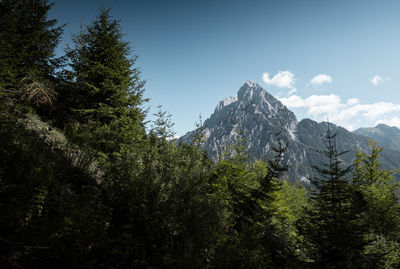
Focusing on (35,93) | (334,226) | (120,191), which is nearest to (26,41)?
(35,93)

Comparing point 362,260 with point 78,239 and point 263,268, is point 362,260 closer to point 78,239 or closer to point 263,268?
point 263,268

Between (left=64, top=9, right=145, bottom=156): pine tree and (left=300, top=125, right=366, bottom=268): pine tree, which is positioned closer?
(left=300, top=125, right=366, bottom=268): pine tree

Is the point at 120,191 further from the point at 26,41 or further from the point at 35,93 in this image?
the point at 26,41

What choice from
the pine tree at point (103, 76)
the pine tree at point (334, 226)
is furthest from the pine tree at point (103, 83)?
the pine tree at point (334, 226)

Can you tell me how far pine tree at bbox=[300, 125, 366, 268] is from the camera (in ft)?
18.4

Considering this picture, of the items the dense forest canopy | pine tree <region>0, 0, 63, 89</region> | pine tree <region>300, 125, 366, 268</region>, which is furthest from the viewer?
pine tree <region>0, 0, 63, 89</region>

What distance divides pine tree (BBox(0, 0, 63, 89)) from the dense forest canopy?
66 millimetres

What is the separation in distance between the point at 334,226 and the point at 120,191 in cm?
665

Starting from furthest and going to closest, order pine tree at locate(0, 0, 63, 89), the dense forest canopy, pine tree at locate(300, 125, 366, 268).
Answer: pine tree at locate(0, 0, 63, 89), pine tree at locate(300, 125, 366, 268), the dense forest canopy

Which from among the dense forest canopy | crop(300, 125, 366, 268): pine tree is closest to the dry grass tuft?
the dense forest canopy

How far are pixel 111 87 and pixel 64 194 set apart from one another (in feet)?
26.5

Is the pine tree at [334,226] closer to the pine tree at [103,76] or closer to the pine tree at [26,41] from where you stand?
the pine tree at [103,76]

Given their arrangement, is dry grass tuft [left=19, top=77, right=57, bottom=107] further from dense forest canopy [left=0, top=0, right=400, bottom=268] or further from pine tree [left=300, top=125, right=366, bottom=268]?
pine tree [left=300, top=125, right=366, bottom=268]

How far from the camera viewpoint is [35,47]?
11.4 m
